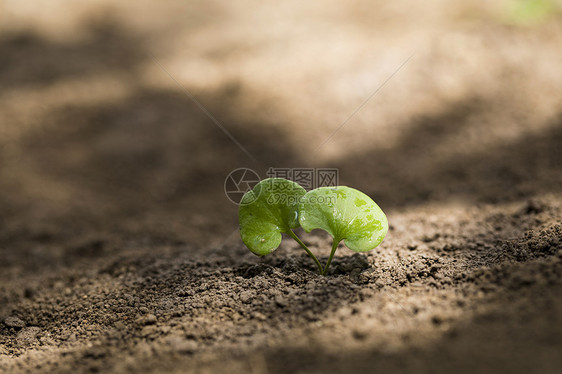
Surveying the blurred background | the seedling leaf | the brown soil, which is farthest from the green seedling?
the blurred background

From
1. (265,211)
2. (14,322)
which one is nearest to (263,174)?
(265,211)

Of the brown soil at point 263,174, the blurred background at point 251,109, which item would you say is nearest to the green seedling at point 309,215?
the brown soil at point 263,174

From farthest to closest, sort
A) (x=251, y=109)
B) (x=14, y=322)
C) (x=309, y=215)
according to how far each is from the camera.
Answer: (x=251, y=109) < (x=14, y=322) < (x=309, y=215)

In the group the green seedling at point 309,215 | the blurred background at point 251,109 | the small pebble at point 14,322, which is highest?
the blurred background at point 251,109

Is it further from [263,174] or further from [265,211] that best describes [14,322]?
[263,174]

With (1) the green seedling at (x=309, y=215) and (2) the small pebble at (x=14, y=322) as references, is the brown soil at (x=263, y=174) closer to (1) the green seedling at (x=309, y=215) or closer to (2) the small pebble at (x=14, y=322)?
(2) the small pebble at (x=14, y=322)

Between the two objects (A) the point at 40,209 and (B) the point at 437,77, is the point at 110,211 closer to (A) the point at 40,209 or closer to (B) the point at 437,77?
→ (A) the point at 40,209

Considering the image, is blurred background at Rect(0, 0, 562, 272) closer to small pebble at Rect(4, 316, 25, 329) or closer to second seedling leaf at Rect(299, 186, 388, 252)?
small pebble at Rect(4, 316, 25, 329)

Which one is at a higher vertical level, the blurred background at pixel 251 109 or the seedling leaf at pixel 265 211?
the blurred background at pixel 251 109
